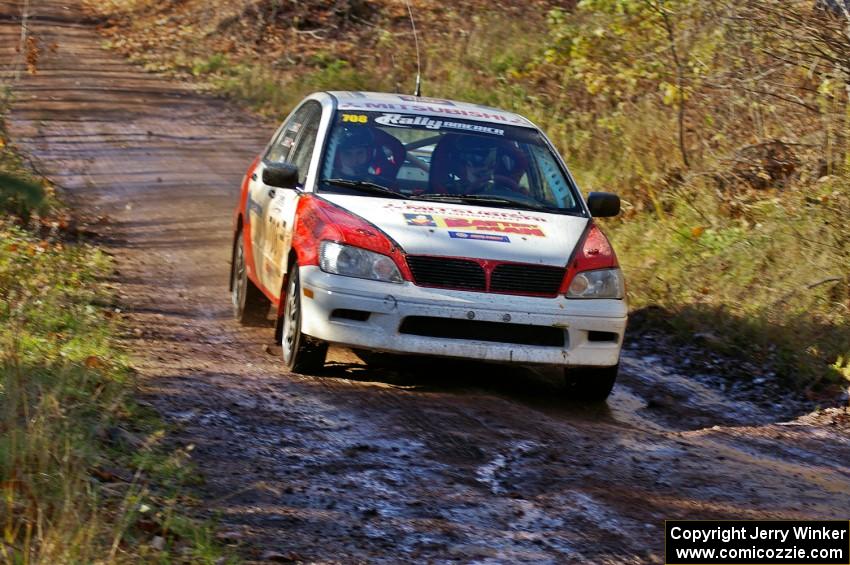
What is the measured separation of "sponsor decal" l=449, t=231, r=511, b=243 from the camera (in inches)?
286

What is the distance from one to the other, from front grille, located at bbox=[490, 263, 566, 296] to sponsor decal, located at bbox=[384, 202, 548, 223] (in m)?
0.56

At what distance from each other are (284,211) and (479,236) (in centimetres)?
145

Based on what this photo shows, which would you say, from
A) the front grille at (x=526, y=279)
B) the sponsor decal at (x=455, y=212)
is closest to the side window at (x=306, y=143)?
the sponsor decal at (x=455, y=212)

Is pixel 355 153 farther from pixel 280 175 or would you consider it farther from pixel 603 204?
pixel 603 204

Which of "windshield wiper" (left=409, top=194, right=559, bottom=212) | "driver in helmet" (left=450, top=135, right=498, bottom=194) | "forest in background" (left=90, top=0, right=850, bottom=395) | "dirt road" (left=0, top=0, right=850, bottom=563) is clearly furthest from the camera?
"forest in background" (left=90, top=0, right=850, bottom=395)

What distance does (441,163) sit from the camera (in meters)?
8.17

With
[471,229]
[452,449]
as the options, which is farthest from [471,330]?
[452,449]

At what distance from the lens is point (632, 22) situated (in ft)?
46.5

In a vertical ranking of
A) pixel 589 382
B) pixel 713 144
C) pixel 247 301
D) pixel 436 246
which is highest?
pixel 713 144

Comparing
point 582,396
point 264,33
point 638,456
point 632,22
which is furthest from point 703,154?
point 264,33

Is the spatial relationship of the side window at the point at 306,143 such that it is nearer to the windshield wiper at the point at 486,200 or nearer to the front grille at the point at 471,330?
the windshield wiper at the point at 486,200

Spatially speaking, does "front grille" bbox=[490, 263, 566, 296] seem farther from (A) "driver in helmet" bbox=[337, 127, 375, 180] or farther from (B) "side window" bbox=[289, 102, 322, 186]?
(B) "side window" bbox=[289, 102, 322, 186]

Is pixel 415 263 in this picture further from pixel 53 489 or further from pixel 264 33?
pixel 264 33

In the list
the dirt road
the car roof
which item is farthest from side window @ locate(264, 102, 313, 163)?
the dirt road
